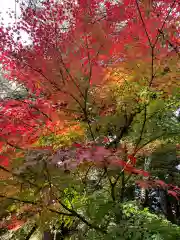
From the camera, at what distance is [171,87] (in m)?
2.94

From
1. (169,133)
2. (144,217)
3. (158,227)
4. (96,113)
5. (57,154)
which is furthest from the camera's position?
(96,113)

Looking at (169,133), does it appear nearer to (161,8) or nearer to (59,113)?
(59,113)

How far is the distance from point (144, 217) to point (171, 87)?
1.47m

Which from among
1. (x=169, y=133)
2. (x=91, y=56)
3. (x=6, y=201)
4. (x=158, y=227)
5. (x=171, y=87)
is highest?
(x=91, y=56)

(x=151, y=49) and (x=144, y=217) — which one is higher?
(x=151, y=49)

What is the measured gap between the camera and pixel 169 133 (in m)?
3.15

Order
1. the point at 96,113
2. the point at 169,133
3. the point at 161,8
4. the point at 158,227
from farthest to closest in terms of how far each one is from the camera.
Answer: the point at 161,8 < the point at 96,113 < the point at 169,133 < the point at 158,227

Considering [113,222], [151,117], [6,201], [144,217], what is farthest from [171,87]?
[6,201]

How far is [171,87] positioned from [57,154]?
1611mm

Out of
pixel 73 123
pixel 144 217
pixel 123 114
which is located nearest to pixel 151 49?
pixel 123 114

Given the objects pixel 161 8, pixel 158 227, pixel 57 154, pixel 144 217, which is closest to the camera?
pixel 57 154

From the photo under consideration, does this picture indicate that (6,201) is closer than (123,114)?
Yes

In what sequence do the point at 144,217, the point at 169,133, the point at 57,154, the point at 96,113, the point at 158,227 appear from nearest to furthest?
the point at 57,154 < the point at 158,227 < the point at 144,217 < the point at 169,133 < the point at 96,113

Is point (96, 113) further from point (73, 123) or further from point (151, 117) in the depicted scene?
point (151, 117)
